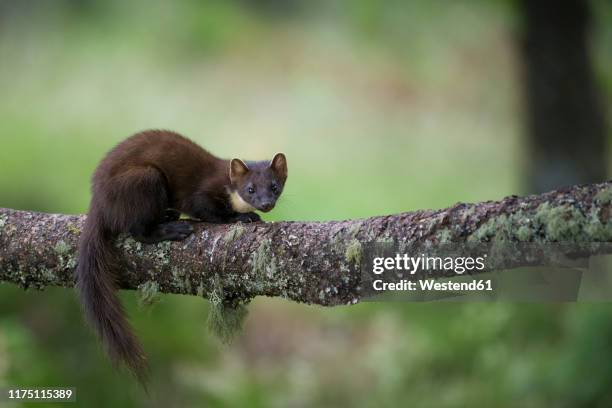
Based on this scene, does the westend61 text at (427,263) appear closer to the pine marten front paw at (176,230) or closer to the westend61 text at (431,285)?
the westend61 text at (431,285)

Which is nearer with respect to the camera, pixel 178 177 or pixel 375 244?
pixel 375 244

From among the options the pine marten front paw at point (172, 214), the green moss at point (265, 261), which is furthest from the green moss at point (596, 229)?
the pine marten front paw at point (172, 214)

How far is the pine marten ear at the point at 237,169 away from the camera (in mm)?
4188

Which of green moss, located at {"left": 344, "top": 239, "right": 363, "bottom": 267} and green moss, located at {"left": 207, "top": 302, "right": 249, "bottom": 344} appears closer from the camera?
green moss, located at {"left": 344, "top": 239, "right": 363, "bottom": 267}

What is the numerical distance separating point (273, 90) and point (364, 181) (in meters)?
1.82

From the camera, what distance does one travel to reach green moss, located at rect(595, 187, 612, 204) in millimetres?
2447

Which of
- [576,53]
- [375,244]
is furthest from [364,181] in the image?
[375,244]

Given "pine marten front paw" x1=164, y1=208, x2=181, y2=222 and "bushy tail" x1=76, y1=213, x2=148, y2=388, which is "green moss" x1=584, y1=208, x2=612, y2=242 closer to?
"bushy tail" x1=76, y1=213, x2=148, y2=388

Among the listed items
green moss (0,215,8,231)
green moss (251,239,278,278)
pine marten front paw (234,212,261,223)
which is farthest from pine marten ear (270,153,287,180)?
green moss (0,215,8,231)

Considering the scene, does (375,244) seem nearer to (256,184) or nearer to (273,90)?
(256,184)

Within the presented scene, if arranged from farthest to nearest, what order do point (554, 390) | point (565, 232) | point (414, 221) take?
point (554, 390) < point (414, 221) < point (565, 232)

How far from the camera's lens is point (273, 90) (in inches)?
412

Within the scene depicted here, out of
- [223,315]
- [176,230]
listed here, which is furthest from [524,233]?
[176,230]

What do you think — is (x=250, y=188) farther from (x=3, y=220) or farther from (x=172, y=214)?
(x=3, y=220)
